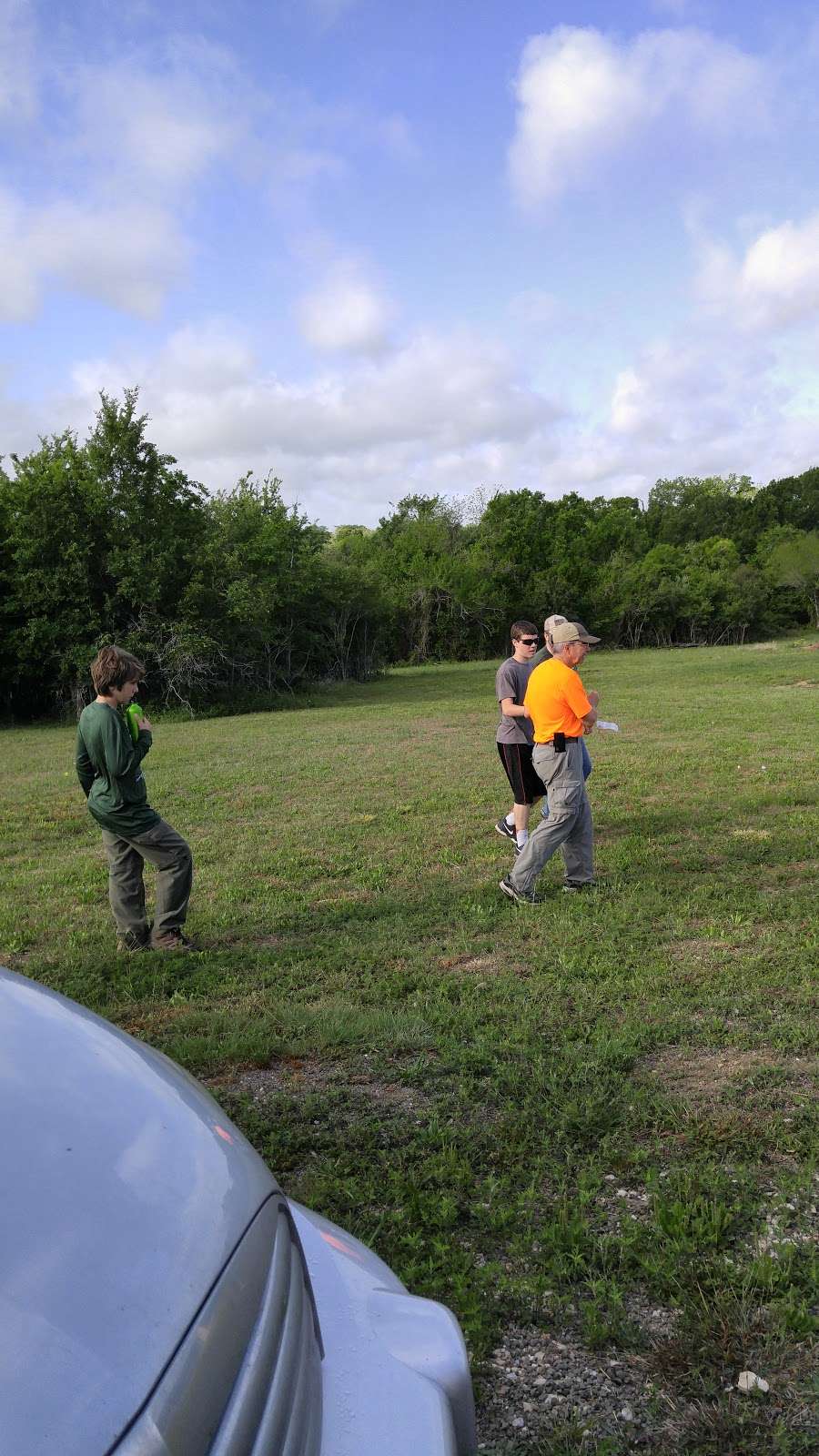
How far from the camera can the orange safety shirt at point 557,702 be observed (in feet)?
20.2

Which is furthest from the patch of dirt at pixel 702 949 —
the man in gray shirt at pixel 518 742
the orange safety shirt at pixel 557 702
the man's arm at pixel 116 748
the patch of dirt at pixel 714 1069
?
the man's arm at pixel 116 748

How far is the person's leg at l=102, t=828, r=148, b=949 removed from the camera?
5559 millimetres

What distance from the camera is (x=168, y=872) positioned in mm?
5496

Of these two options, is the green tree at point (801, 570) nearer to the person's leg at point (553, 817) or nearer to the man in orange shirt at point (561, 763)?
the man in orange shirt at point (561, 763)

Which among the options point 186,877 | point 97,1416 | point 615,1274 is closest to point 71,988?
point 186,877

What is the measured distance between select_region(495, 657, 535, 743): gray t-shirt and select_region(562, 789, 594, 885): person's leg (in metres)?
1.14

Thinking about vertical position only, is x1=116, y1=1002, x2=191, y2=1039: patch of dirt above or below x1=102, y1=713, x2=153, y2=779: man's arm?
below

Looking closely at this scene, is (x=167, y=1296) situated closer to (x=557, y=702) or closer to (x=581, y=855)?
(x=557, y=702)

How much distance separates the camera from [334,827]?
916 centimetres

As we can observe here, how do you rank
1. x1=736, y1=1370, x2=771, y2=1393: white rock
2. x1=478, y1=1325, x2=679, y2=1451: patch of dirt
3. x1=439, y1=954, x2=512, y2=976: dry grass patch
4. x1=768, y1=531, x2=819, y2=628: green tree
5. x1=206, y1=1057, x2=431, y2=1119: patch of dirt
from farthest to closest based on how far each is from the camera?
x1=768, y1=531, x2=819, y2=628: green tree → x1=439, y1=954, x2=512, y2=976: dry grass patch → x1=206, y1=1057, x2=431, y2=1119: patch of dirt → x1=736, y1=1370, x2=771, y2=1393: white rock → x1=478, y1=1325, x2=679, y2=1451: patch of dirt

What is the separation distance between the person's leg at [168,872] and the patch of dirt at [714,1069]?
2919 mm

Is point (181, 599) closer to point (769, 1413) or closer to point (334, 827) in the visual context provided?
point (334, 827)

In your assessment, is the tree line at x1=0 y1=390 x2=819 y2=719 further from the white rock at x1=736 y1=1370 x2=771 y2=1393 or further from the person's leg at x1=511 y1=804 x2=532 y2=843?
the white rock at x1=736 y1=1370 x2=771 y2=1393

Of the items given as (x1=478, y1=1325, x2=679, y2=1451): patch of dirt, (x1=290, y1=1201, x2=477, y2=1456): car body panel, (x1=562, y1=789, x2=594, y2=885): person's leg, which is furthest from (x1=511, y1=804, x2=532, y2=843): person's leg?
(x1=290, y1=1201, x2=477, y2=1456): car body panel
